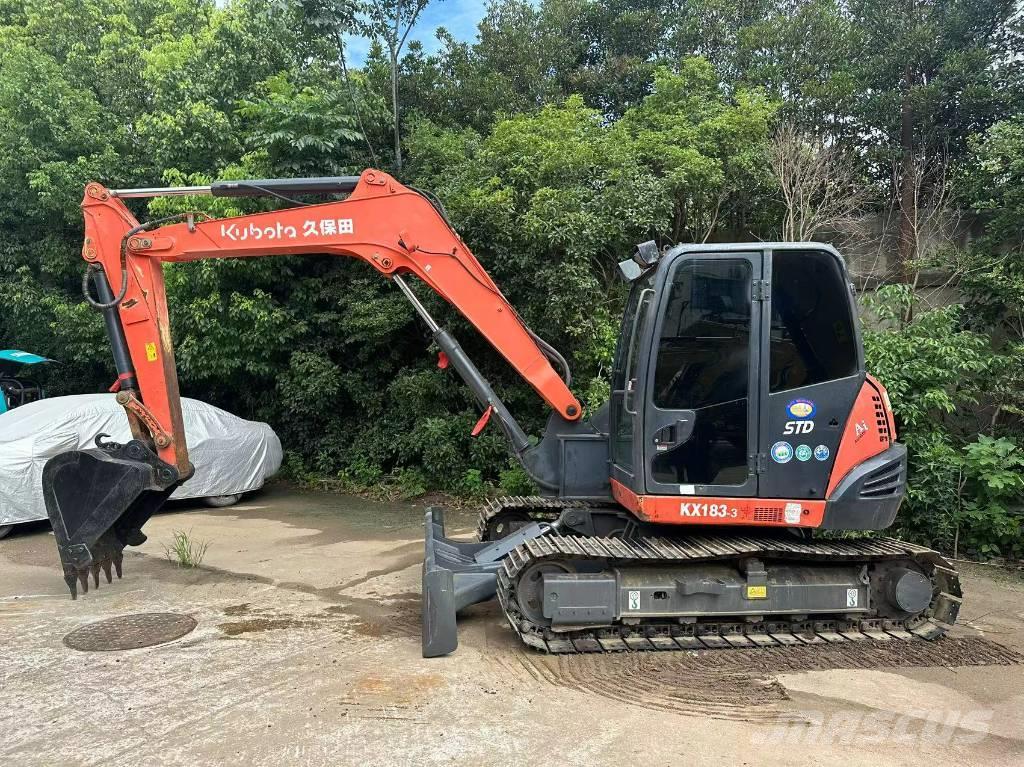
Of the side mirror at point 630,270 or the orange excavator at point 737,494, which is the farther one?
the side mirror at point 630,270

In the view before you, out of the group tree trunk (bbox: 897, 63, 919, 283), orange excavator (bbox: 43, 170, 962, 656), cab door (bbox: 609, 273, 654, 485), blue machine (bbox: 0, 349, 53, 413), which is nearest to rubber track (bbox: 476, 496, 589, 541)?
cab door (bbox: 609, 273, 654, 485)

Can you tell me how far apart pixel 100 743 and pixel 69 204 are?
1188 centimetres

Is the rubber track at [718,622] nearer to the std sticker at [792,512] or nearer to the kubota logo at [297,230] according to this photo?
the std sticker at [792,512]

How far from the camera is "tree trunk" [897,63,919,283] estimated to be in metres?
11.1

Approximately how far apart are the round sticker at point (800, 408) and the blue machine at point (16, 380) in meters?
13.6

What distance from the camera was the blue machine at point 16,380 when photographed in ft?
44.2

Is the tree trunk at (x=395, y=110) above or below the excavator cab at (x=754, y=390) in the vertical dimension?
above

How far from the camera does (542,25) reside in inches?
640

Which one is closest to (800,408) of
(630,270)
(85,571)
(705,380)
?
(705,380)

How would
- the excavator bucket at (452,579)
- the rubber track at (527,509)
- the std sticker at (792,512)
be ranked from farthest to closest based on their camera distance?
1. the rubber track at (527,509)
2. the std sticker at (792,512)
3. the excavator bucket at (452,579)

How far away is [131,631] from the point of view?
5152mm

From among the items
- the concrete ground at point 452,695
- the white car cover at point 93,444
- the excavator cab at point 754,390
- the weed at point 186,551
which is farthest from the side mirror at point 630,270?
the white car cover at point 93,444

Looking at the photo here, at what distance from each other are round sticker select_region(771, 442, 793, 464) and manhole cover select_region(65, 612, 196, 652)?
4257mm

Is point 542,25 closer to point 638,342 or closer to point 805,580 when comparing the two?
point 638,342
